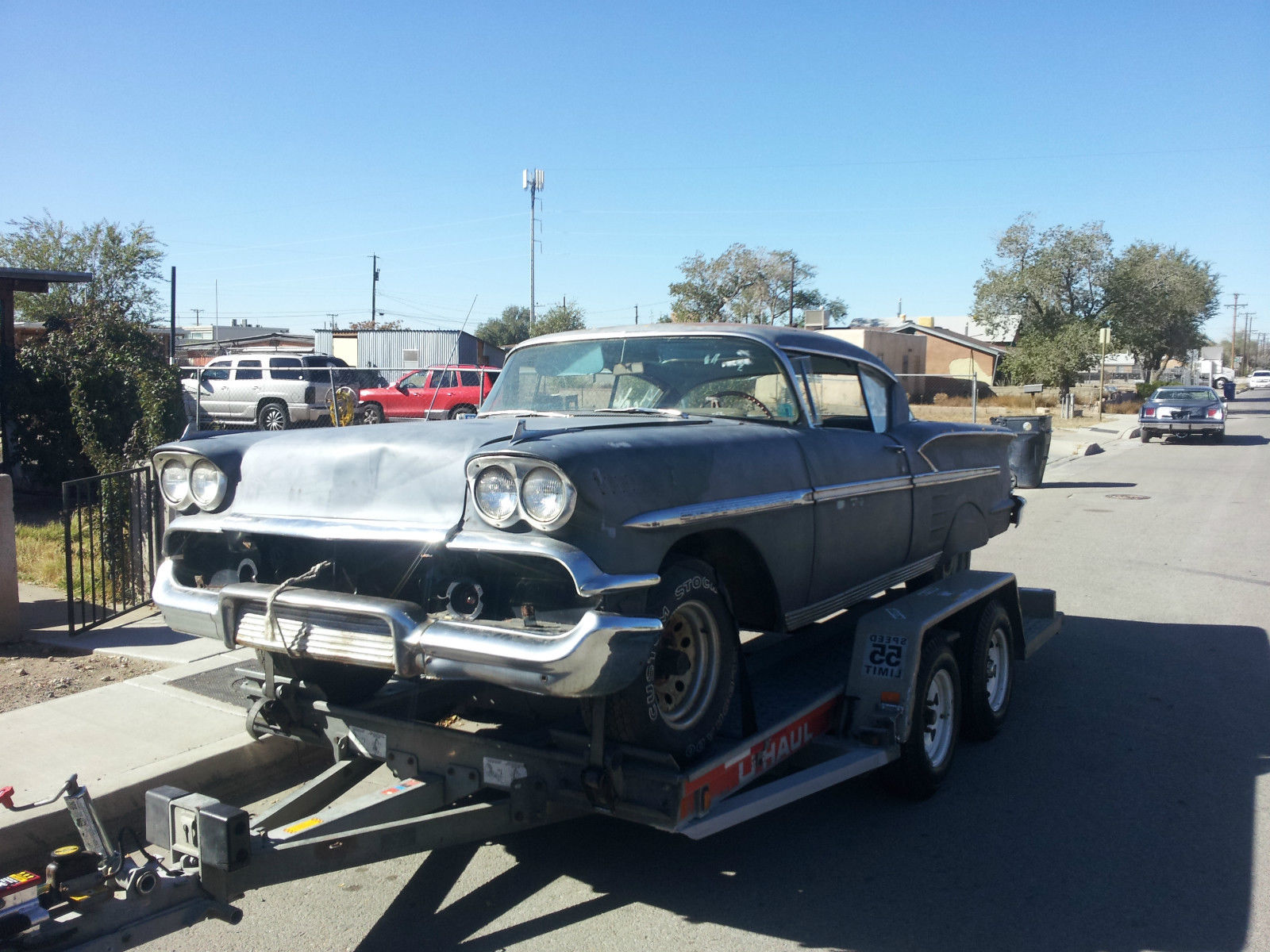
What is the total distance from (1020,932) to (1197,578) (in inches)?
282

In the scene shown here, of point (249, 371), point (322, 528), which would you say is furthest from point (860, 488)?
point (249, 371)

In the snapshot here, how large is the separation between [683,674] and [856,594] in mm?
1578

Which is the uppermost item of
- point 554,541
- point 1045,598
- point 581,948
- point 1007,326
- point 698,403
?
point 1007,326

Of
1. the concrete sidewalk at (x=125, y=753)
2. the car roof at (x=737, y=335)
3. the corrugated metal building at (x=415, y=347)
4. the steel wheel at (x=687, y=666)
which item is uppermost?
the corrugated metal building at (x=415, y=347)

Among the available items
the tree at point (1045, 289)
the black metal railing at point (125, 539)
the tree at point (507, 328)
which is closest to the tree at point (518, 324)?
the tree at point (507, 328)

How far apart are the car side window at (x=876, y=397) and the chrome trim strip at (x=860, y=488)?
0.95ft

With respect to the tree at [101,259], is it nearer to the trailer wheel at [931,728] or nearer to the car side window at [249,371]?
the car side window at [249,371]

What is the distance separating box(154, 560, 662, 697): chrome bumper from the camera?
274cm

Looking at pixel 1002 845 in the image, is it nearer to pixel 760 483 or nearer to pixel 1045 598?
pixel 760 483

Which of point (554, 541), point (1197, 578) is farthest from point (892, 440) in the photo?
point (1197, 578)

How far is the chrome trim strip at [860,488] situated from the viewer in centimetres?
413

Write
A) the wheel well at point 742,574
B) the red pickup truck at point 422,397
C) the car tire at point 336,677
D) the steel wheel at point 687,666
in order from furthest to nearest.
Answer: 1. the red pickup truck at point 422,397
2. the car tire at point 336,677
3. the wheel well at point 742,574
4. the steel wheel at point 687,666

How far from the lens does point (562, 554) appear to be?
9.20 ft

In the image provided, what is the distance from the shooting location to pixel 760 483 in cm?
369
